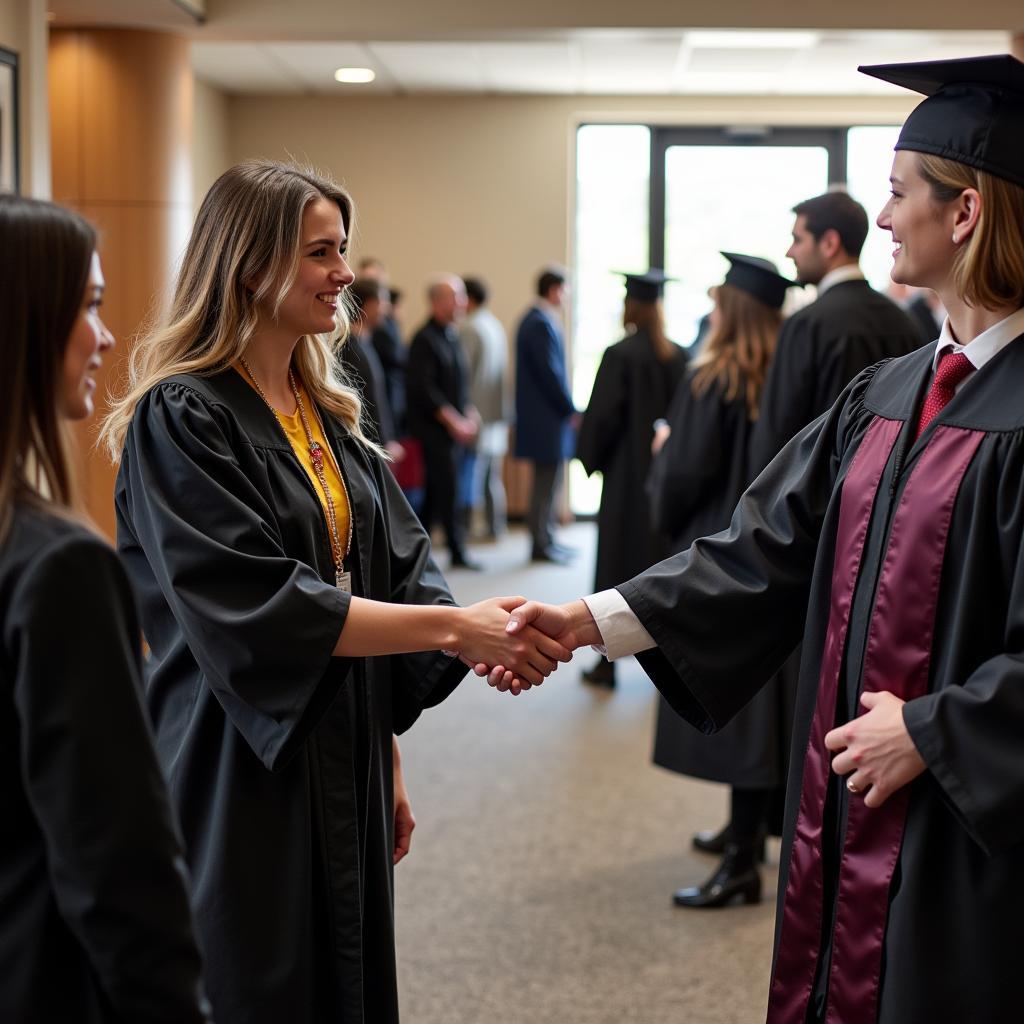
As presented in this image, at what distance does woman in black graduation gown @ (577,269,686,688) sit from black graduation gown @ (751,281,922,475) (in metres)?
1.80

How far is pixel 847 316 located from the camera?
354cm

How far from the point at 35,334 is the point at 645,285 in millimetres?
4324

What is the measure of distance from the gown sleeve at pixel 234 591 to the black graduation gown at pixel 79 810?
58 centimetres

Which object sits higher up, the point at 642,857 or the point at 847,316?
the point at 847,316

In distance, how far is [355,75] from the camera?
9.09 m

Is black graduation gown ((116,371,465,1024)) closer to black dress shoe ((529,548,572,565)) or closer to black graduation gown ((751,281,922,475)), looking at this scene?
black graduation gown ((751,281,922,475))

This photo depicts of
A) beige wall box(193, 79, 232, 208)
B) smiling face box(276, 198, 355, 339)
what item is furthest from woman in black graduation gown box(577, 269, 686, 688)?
beige wall box(193, 79, 232, 208)

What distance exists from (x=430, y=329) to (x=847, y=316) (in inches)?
190

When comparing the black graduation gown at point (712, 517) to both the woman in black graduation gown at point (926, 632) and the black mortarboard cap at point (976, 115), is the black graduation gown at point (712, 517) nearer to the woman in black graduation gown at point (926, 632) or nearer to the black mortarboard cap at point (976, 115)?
the woman in black graduation gown at point (926, 632)

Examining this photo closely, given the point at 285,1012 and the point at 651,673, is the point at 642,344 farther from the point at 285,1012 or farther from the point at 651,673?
the point at 285,1012

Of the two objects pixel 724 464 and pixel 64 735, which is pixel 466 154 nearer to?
pixel 724 464

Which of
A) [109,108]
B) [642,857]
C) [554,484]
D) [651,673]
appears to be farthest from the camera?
[554,484]

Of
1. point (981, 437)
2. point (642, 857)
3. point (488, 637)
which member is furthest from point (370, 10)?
point (981, 437)

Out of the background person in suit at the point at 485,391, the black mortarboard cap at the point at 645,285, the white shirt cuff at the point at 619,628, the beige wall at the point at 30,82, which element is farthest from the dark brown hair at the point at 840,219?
the background person in suit at the point at 485,391
